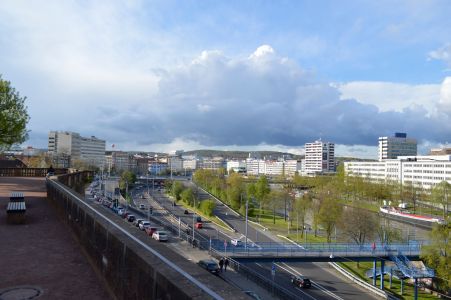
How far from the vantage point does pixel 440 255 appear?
33.2 meters

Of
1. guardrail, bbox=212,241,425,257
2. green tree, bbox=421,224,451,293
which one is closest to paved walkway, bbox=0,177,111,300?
guardrail, bbox=212,241,425,257

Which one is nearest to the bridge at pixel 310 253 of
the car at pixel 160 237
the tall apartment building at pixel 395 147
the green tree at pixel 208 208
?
the car at pixel 160 237

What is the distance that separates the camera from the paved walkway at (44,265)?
667 cm

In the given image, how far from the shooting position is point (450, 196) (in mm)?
74562

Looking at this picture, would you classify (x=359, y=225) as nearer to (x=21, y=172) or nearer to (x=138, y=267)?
(x=21, y=172)

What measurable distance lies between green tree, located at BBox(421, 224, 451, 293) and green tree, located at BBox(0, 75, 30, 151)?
34866mm

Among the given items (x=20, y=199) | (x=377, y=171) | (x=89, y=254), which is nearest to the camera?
(x=89, y=254)

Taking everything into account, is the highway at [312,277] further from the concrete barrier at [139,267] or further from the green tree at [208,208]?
the concrete barrier at [139,267]

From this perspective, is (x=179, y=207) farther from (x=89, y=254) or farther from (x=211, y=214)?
(x=89, y=254)

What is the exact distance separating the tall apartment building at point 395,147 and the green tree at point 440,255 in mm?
153875

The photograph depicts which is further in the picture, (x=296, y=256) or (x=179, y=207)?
(x=179, y=207)

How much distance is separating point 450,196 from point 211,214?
45280mm

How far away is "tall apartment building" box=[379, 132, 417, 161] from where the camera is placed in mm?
179000

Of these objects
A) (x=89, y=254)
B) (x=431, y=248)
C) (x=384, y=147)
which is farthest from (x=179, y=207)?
(x=384, y=147)
